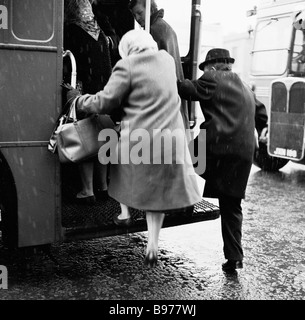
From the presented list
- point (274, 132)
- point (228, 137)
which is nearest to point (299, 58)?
point (274, 132)

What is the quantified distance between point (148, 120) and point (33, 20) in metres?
1.05

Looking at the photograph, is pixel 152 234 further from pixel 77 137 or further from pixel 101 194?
pixel 101 194

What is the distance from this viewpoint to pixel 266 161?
388 inches

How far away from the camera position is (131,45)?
11.7 ft

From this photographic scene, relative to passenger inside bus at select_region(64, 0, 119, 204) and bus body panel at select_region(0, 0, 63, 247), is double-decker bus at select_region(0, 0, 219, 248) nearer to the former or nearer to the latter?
bus body panel at select_region(0, 0, 63, 247)

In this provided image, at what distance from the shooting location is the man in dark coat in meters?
4.03

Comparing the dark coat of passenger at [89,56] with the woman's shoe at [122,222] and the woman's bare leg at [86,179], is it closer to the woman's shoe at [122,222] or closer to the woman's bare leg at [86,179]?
the woman's bare leg at [86,179]

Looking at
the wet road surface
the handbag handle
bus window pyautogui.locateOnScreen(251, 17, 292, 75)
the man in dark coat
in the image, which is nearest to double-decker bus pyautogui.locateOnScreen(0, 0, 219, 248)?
the handbag handle

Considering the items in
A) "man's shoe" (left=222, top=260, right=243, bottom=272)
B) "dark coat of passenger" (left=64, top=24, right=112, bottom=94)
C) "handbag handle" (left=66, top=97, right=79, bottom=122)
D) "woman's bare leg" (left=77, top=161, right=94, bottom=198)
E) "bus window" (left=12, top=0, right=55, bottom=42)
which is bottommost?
"man's shoe" (left=222, top=260, right=243, bottom=272)

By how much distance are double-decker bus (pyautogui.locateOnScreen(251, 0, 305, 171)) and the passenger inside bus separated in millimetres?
4822

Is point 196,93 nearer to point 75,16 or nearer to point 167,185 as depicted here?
point 167,185

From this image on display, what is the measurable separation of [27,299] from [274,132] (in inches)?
246

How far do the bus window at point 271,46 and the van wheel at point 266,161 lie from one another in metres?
1.50

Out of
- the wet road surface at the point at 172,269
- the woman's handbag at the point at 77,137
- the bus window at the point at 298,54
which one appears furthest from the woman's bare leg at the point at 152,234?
the bus window at the point at 298,54
